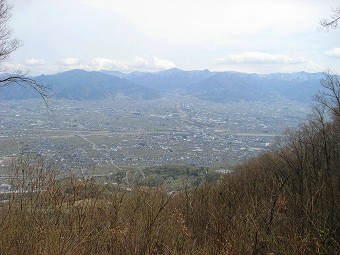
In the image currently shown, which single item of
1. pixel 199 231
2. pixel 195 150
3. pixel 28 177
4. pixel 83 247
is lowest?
pixel 195 150

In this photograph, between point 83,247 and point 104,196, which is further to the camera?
point 104,196

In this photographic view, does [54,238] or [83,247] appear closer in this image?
[54,238]

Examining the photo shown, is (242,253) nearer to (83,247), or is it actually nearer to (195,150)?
(83,247)

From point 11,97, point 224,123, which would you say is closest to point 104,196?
point 224,123

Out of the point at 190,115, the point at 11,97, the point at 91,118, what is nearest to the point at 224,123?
the point at 190,115

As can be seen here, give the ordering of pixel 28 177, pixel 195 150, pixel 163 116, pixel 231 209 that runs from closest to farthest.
A: pixel 28 177 < pixel 231 209 < pixel 195 150 < pixel 163 116

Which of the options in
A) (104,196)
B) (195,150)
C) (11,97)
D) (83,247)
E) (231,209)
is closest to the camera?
(83,247)

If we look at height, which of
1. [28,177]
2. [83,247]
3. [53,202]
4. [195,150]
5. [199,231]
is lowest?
[195,150]

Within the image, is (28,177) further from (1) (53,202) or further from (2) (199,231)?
(2) (199,231)

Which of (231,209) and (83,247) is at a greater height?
(83,247)
